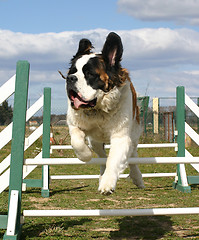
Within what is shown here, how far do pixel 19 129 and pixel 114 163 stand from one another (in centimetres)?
102

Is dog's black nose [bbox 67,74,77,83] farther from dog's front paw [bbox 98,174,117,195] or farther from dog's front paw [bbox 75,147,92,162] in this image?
dog's front paw [bbox 98,174,117,195]

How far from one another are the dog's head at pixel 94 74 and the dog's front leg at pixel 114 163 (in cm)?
45

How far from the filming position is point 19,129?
354cm

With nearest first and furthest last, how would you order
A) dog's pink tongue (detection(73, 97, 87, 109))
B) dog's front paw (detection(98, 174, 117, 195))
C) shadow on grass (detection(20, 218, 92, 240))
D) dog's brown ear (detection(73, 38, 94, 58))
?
dog's front paw (detection(98, 174, 117, 195)), dog's pink tongue (detection(73, 97, 87, 109)), dog's brown ear (detection(73, 38, 94, 58)), shadow on grass (detection(20, 218, 92, 240))

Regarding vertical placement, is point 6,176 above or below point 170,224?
above

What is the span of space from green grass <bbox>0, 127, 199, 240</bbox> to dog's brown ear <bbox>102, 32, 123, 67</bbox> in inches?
73.5

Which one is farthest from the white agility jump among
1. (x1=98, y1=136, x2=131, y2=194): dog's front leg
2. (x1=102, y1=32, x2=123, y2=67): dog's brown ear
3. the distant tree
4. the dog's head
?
the distant tree

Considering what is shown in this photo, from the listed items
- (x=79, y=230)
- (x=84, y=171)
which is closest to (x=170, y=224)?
(x=79, y=230)

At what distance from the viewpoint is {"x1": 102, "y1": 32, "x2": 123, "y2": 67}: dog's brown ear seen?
137 inches

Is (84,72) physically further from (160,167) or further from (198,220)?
(160,167)

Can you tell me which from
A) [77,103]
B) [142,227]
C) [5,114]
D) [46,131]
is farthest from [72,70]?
[5,114]

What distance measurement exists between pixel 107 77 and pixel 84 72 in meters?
0.25

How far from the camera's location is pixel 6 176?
4023mm

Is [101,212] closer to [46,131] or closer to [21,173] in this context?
[21,173]
